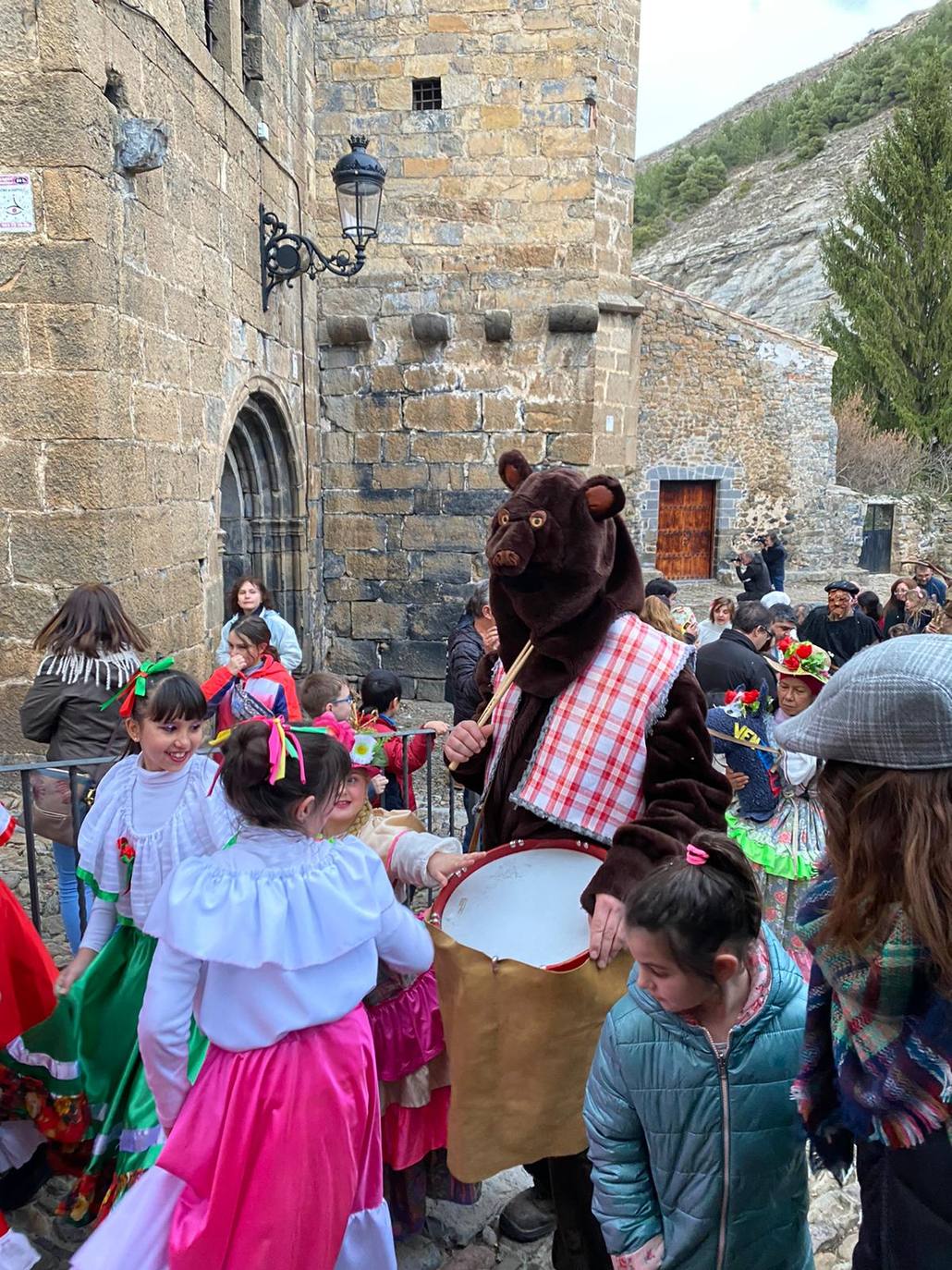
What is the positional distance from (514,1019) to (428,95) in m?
8.56

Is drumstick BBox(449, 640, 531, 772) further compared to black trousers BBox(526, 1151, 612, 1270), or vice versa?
drumstick BBox(449, 640, 531, 772)

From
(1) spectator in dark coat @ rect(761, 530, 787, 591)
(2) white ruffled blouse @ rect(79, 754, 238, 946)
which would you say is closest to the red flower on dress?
Answer: (2) white ruffled blouse @ rect(79, 754, 238, 946)

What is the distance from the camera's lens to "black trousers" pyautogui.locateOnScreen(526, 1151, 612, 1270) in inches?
85.8

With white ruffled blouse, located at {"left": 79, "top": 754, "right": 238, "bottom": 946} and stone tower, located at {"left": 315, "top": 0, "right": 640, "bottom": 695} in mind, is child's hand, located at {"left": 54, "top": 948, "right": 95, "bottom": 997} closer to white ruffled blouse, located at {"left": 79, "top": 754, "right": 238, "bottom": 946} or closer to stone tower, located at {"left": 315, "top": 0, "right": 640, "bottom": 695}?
white ruffled blouse, located at {"left": 79, "top": 754, "right": 238, "bottom": 946}

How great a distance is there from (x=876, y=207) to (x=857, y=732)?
29021 millimetres

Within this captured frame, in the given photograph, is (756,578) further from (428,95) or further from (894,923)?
(894,923)

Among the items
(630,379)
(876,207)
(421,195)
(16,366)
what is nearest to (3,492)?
(16,366)

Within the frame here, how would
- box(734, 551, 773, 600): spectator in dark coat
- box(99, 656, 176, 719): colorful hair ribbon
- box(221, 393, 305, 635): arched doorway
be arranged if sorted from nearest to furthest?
box(99, 656, 176, 719): colorful hair ribbon < box(221, 393, 305, 635): arched doorway < box(734, 551, 773, 600): spectator in dark coat

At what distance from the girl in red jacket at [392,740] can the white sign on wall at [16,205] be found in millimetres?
2606

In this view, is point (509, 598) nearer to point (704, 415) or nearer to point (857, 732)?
point (857, 732)

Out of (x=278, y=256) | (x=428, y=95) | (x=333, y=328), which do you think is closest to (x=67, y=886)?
(x=278, y=256)

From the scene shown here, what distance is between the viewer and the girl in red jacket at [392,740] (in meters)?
3.81

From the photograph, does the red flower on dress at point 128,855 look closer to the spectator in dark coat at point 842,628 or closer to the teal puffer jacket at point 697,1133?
the teal puffer jacket at point 697,1133

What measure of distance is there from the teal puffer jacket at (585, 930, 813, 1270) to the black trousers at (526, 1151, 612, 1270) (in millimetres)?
547
